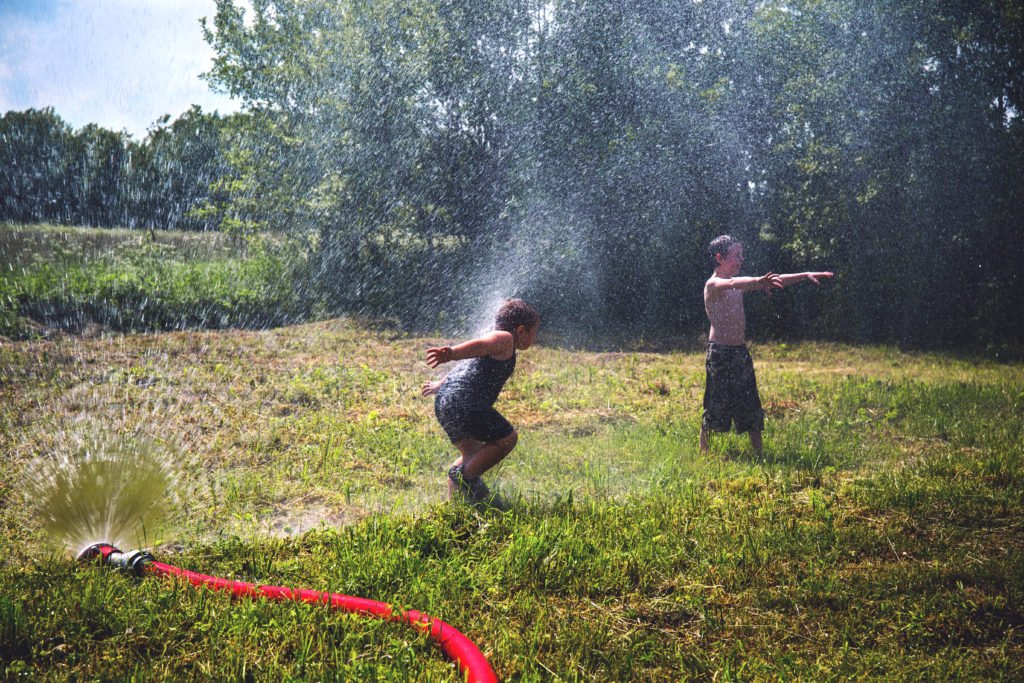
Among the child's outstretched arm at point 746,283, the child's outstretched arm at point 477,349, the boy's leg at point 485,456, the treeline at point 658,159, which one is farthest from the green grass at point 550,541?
the treeline at point 658,159

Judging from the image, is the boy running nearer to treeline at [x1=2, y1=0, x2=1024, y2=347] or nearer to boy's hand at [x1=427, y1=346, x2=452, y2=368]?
boy's hand at [x1=427, y1=346, x2=452, y2=368]

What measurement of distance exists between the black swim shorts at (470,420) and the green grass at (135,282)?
8199 mm

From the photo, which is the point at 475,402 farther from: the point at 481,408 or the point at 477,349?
the point at 477,349

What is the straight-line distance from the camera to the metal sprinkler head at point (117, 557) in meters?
3.16

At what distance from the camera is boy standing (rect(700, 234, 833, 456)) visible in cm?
561

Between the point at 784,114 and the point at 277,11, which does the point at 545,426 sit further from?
the point at 277,11

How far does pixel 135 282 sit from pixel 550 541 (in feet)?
35.5

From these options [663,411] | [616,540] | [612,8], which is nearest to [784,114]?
[612,8]

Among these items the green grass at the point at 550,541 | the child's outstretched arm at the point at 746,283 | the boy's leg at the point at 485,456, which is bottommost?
the green grass at the point at 550,541

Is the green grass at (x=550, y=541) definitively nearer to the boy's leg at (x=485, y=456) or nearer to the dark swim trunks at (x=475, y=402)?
the boy's leg at (x=485, y=456)

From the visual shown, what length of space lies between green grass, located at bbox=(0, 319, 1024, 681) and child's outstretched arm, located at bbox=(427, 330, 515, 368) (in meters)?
0.84

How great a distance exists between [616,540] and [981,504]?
230 centimetres

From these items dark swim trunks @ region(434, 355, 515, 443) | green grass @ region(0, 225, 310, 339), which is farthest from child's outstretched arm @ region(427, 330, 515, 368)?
green grass @ region(0, 225, 310, 339)

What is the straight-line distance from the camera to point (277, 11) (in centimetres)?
1589
